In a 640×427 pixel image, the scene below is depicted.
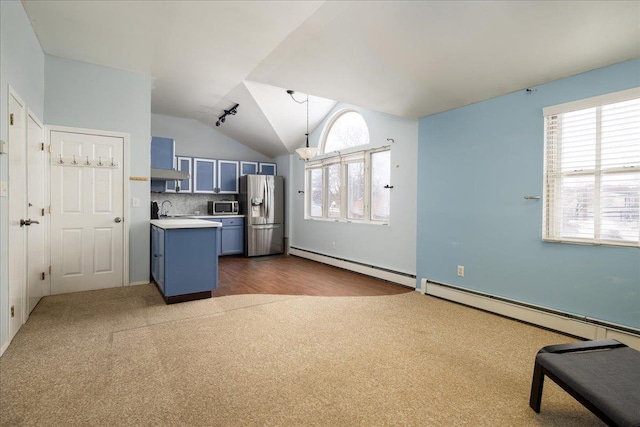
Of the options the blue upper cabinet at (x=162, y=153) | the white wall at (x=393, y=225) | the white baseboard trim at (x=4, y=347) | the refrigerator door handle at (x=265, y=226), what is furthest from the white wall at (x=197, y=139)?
the white baseboard trim at (x=4, y=347)

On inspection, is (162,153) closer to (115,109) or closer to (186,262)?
(115,109)

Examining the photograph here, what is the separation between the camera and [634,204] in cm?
248

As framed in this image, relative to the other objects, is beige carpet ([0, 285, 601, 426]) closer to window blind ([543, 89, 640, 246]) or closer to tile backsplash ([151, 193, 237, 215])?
window blind ([543, 89, 640, 246])

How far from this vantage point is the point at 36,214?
336 cm

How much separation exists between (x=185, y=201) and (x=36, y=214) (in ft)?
12.4

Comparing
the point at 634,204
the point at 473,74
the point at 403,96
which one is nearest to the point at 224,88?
the point at 403,96

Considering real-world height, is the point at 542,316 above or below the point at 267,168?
below

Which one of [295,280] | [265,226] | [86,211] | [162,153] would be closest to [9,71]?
[86,211]

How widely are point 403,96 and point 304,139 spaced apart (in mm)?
3347

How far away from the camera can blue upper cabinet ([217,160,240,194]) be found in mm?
7250

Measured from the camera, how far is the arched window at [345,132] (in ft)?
18.0

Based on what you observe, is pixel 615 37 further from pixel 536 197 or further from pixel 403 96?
pixel 403 96

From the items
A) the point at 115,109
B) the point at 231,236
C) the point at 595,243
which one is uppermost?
the point at 115,109

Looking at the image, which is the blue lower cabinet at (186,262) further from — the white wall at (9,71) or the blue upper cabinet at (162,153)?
the blue upper cabinet at (162,153)
